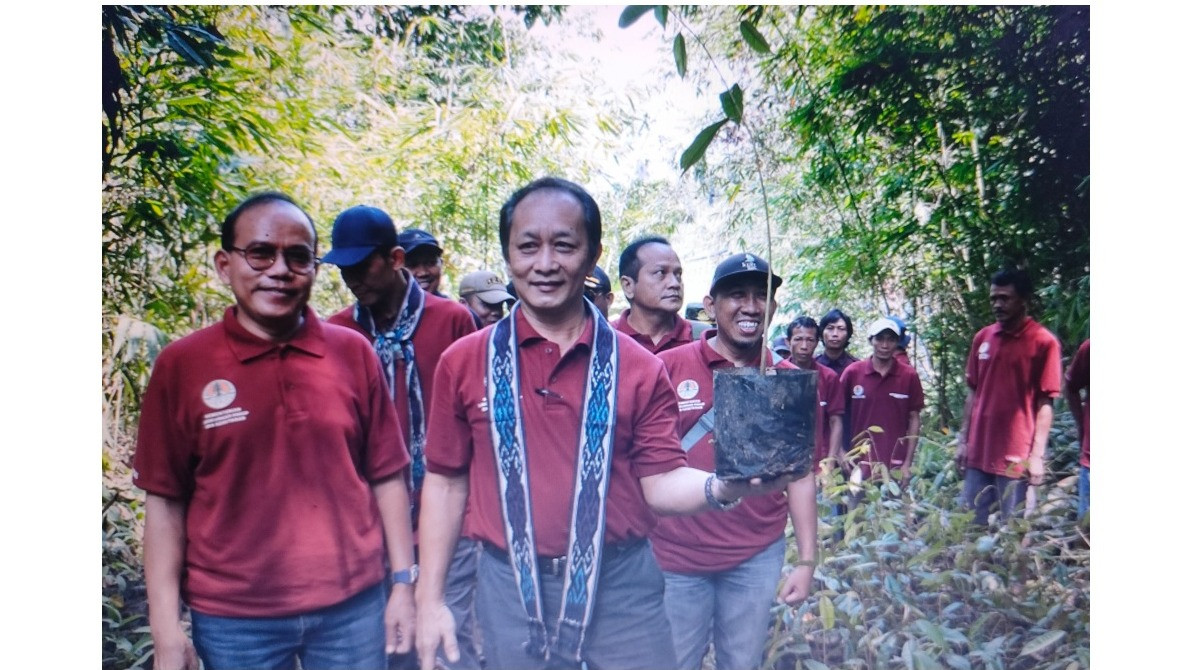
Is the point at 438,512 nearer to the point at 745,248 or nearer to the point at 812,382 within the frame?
the point at 812,382

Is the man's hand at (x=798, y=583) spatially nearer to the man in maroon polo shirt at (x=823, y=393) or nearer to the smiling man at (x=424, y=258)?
the man in maroon polo shirt at (x=823, y=393)

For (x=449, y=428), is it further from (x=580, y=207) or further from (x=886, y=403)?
(x=886, y=403)

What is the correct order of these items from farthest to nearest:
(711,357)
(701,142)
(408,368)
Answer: (711,357)
(408,368)
(701,142)

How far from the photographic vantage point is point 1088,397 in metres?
2.54

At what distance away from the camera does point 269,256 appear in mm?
2109

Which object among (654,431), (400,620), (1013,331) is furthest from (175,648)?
(1013,331)

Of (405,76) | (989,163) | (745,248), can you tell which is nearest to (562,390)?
(745,248)

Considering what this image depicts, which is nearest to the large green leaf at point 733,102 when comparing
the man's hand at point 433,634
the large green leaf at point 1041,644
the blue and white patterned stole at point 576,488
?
the blue and white patterned stole at point 576,488

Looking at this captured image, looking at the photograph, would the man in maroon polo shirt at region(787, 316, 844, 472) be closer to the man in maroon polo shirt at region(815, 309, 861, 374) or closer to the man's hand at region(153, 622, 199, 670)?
the man in maroon polo shirt at region(815, 309, 861, 374)

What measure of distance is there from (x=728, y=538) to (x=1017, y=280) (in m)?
1.31

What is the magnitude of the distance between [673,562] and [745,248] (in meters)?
1.01

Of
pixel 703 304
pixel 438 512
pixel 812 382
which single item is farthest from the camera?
pixel 703 304

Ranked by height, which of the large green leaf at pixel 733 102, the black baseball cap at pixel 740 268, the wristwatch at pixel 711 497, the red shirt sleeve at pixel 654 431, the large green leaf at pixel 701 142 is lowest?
the wristwatch at pixel 711 497

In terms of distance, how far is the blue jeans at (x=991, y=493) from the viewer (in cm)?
262
